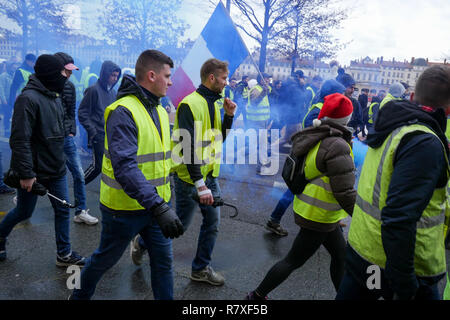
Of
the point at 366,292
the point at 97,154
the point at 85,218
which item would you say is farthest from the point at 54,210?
the point at 366,292

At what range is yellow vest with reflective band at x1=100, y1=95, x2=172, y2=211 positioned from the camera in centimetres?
193

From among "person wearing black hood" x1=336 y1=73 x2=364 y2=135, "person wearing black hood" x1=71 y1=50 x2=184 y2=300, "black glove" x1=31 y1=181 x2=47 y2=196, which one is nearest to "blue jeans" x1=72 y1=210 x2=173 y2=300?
"person wearing black hood" x1=71 y1=50 x2=184 y2=300

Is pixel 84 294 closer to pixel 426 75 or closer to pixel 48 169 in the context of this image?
pixel 48 169

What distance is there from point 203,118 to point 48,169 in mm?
1360

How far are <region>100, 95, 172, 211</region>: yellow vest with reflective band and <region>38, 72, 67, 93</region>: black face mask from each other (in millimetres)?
1095

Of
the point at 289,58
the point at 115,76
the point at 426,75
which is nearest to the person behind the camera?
the point at 426,75

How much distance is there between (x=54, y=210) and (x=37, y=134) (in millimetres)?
662

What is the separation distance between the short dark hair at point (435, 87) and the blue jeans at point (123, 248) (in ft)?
5.30

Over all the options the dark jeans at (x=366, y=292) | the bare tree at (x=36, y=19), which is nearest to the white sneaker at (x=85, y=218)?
the dark jeans at (x=366, y=292)

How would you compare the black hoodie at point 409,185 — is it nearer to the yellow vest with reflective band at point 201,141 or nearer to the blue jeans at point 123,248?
the blue jeans at point 123,248

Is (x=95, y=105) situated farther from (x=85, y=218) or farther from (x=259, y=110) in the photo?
(x=259, y=110)

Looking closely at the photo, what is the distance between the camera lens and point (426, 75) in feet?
5.04
